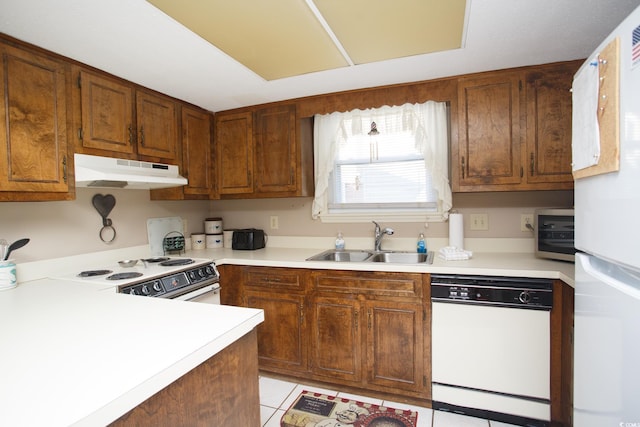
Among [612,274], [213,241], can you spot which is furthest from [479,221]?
[213,241]

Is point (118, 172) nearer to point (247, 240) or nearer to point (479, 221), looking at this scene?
point (247, 240)

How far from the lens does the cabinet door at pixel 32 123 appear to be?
4.93 feet

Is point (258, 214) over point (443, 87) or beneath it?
beneath

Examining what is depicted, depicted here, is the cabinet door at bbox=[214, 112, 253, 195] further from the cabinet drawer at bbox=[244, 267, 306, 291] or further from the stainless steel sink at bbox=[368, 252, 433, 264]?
the stainless steel sink at bbox=[368, 252, 433, 264]

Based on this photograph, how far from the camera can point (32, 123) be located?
5.25 feet

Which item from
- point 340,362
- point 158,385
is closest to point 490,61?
point 340,362

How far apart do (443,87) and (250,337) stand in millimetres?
1988

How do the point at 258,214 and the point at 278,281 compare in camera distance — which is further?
the point at 258,214

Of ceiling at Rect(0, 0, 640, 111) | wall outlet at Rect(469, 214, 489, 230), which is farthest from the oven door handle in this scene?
wall outlet at Rect(469, 214, 489, 230)

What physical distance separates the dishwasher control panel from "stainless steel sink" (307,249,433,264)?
44cm

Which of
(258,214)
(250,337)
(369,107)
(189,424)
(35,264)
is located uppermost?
(369,107)

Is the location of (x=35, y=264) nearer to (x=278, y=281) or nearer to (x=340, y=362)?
(x=278, y=281)

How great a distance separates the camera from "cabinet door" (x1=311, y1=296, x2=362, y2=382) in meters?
2.11

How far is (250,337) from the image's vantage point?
116cm
